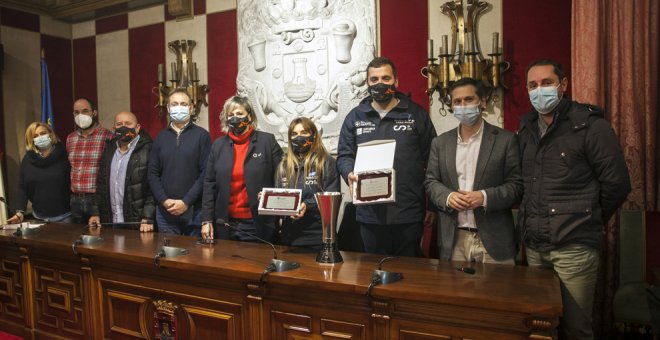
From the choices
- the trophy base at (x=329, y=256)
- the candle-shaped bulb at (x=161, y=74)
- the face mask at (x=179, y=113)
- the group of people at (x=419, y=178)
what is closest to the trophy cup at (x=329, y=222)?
the trophy base at (x=329, y=256)

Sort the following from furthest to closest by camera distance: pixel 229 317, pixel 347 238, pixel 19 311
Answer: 1. pixel 347 238
2. pixel 19 311
3. pixel 229 317

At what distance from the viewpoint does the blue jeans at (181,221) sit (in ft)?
12.0

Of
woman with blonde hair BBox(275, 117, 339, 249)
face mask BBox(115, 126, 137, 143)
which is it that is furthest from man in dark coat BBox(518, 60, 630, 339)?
face mask BBox(115, 126, 137, 143)

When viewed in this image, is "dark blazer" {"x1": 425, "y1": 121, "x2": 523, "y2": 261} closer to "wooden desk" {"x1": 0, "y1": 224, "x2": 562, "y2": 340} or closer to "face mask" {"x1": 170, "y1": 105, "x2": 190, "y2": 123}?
"wooden desk" {"x1": 0, "y1": 224, "x2": 562, "y2": 340}

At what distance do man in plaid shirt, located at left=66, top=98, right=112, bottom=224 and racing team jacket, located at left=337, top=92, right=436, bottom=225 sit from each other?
2.37 m

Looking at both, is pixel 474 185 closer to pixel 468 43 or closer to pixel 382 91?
pixel 382 91

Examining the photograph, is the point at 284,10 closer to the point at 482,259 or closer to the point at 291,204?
the point at 291,204

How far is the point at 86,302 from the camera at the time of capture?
293cm

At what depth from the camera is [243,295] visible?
237cm

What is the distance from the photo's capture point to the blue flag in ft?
17.3

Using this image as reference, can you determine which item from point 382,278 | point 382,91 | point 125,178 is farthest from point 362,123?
point 125,178

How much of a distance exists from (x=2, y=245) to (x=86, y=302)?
0.96m

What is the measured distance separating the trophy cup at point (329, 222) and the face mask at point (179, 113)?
163cm

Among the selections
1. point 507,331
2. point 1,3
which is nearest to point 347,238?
point 507,331
